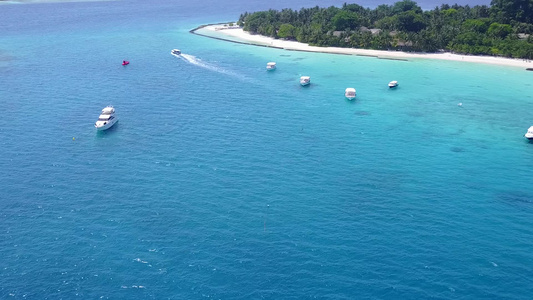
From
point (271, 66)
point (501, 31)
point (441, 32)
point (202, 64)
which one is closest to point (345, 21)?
point (441, 32)

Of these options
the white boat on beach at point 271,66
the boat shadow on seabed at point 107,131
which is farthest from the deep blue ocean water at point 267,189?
the white boat on beach at point 271,66

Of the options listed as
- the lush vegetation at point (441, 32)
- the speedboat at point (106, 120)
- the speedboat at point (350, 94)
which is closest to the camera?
the speedboat at point (106, 120)

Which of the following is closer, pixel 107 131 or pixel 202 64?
pixel 107 131

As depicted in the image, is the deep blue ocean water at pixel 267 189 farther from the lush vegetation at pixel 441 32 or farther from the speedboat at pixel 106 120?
the lush vegetation at pixel 441 32

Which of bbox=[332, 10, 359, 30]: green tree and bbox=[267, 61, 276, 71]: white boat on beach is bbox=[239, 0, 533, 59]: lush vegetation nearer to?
bbox=[332, 10, 359, 30]: green tree

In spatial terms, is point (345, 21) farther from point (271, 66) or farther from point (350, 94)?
point (350, 94)

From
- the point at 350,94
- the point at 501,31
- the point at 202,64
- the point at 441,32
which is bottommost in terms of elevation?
the point at 350,94

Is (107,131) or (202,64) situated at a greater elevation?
(202,64)

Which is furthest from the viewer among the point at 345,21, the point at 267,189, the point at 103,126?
the point at 345,21

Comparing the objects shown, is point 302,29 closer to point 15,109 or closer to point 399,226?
point 15,109
